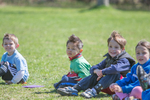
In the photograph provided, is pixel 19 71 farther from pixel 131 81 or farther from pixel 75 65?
pixel 131 81

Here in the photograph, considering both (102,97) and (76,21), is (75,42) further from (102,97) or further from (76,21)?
(76,21)

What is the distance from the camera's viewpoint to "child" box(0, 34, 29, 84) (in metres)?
6.38

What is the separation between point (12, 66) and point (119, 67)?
254cm

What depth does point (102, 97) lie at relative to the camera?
215 inches

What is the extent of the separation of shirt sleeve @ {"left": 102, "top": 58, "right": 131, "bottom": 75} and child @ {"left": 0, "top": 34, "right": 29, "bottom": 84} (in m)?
2.03

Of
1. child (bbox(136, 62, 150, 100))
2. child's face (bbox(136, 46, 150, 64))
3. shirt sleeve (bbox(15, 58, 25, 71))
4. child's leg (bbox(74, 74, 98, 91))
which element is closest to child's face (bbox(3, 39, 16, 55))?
shirt sleeve (bbox(15, 58, 25, 71))

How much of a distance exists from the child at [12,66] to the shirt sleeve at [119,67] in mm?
2030

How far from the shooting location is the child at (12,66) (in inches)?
251

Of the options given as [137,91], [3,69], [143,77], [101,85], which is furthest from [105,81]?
[3,69]

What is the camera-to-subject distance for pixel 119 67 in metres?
5.35

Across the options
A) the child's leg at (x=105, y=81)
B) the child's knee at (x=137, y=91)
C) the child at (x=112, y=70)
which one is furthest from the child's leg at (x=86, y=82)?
the child's knee at (x=137, y=91)

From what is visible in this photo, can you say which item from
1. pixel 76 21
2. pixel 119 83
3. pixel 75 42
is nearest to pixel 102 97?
pixel 119 83

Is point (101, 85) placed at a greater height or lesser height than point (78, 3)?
lesser

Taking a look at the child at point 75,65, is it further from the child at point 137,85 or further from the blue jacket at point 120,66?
the child at point 137,85
